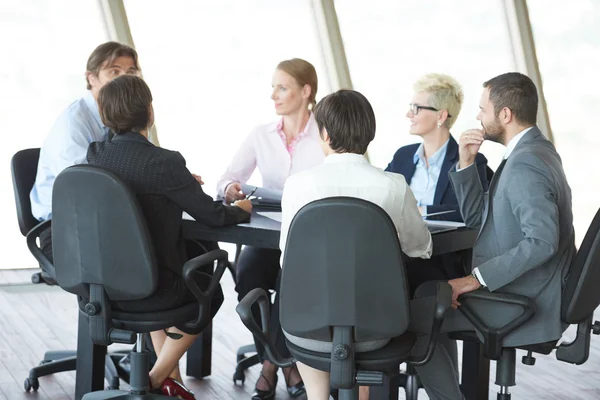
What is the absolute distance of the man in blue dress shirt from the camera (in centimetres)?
382

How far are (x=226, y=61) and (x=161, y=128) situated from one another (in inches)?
25.5

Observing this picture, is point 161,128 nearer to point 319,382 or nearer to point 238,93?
point 238,93

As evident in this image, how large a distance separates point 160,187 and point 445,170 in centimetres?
133

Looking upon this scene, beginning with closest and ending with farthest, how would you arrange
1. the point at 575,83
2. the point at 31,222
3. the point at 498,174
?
the point at 498,174 < the point at 31,222 < the point at 575,83

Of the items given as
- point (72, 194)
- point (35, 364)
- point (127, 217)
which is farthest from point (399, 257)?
point (35, 364)

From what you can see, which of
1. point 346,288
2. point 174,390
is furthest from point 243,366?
point 346,288

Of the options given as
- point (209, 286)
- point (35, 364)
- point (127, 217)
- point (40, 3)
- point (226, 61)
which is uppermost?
point (40, 3)

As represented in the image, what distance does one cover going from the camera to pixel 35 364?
14.0 feet

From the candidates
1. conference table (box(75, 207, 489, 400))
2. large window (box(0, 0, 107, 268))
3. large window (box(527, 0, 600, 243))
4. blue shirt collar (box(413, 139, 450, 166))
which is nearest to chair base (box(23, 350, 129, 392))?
conference table (box(75, 207, 489, 400))

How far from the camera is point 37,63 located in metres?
6.00

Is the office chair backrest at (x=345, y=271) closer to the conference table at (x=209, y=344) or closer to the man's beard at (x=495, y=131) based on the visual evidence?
the conference table at (x=209, y=344)

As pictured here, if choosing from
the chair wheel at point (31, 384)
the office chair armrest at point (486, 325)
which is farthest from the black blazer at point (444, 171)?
the chair wheel at point (31, 384)

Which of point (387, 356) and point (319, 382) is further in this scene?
point (319, 382)

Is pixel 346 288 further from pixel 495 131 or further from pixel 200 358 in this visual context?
pixel 200 358
